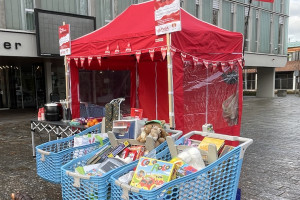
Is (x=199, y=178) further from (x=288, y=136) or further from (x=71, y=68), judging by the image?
(x=288, y=136)

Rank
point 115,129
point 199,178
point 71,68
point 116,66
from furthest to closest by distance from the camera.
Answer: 1. point 116,66
2. point 71,68
3. point 115,129
4. point 199,178

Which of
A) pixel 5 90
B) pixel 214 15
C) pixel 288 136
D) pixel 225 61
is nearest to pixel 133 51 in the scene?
pixel 225 61

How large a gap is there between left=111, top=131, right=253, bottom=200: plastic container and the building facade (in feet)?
28.3

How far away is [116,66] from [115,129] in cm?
392

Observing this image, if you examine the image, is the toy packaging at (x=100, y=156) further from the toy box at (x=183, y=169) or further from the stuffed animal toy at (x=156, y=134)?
the toy box at (x=183, y=169)

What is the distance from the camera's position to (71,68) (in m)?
6.06

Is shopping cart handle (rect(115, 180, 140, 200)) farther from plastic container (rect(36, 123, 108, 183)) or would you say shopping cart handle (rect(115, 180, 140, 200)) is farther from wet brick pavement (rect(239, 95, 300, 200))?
wet brick pavement (rect(239, 95, 300, 200))

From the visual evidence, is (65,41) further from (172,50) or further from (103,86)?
(172,50)

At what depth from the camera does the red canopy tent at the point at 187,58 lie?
13.6 ft

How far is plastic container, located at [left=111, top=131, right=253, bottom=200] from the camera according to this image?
1.82 meters

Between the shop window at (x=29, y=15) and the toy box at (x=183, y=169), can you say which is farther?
the shop window at (x=29, y=15)

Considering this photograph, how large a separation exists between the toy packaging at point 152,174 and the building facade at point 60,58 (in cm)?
892

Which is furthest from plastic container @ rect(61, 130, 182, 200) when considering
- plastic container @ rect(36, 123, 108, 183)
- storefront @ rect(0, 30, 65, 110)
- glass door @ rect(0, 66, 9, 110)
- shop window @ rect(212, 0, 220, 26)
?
shop window @ rect(212, 0, 220, 26)

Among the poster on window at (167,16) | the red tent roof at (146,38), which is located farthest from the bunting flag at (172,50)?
the poster on window at (167,16)
